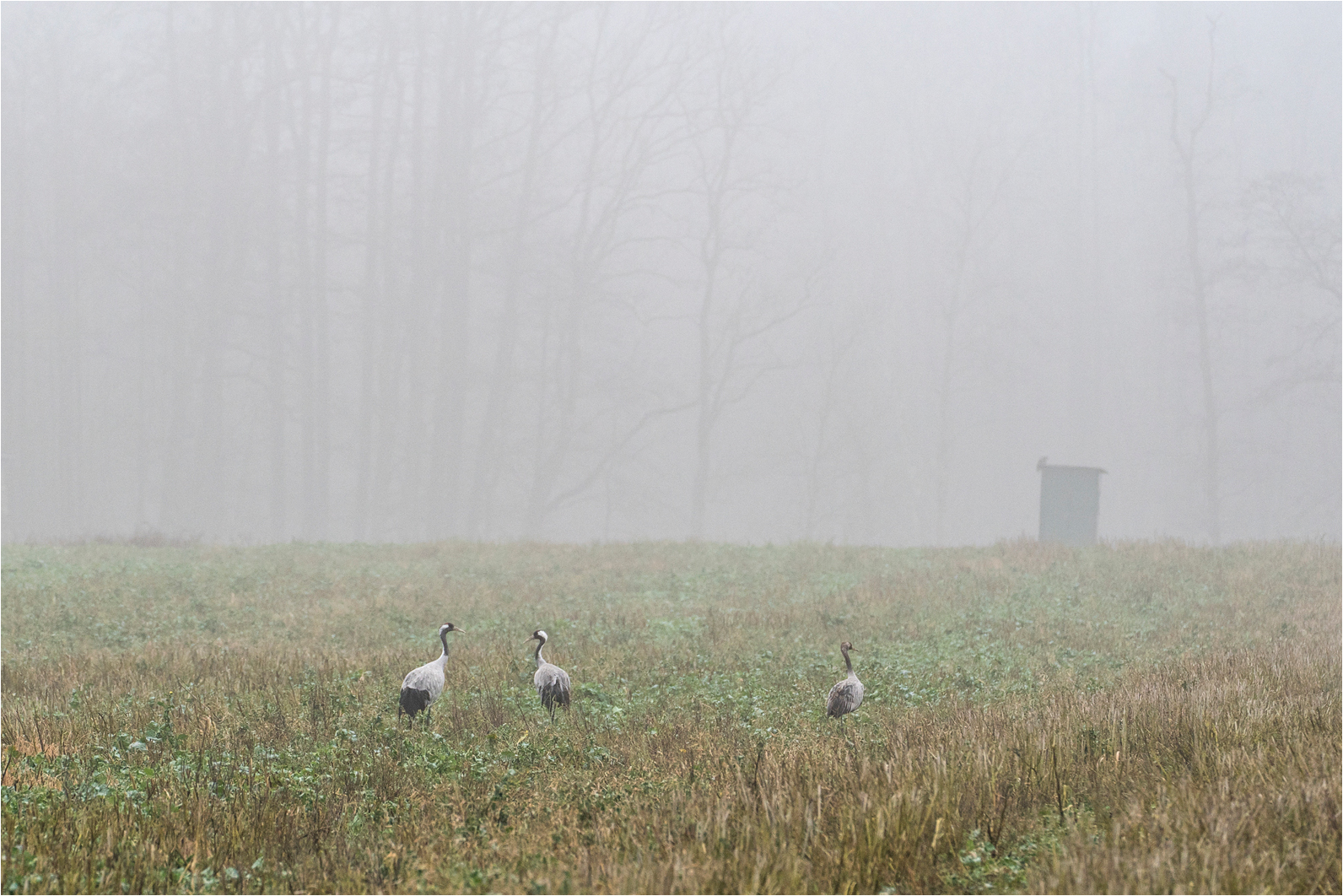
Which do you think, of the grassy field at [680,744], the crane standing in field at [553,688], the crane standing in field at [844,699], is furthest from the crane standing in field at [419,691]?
the crane standing in field at [844,699]

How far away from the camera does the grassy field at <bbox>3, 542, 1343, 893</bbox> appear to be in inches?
156

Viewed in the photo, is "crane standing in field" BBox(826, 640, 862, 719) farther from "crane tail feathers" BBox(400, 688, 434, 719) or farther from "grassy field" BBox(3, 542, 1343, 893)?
"crane tail feathers" BBox(400, 688, 434, 719)

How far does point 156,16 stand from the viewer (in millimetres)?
40938

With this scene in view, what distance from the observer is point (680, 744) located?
6.57 metres

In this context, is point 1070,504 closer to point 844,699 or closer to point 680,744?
point 844,699

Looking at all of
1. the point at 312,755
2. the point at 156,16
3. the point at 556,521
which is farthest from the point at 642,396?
the point at 312,755

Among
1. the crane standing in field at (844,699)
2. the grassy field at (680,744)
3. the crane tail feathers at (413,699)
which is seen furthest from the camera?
the crane tail feathers at (413,699)

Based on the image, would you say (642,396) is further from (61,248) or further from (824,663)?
(824,663)

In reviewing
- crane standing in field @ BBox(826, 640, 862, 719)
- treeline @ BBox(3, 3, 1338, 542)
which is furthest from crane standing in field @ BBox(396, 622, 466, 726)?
treeline @ BBox(3, 3, 1338, 542)

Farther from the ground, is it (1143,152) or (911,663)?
(1143,152)

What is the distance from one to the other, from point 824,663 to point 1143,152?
76245 millimetres

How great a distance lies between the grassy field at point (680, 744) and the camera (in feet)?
13.0

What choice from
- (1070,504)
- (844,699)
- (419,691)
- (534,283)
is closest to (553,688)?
(419,691)

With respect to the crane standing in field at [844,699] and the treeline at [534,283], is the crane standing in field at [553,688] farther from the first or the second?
the treeline at [534,283]
